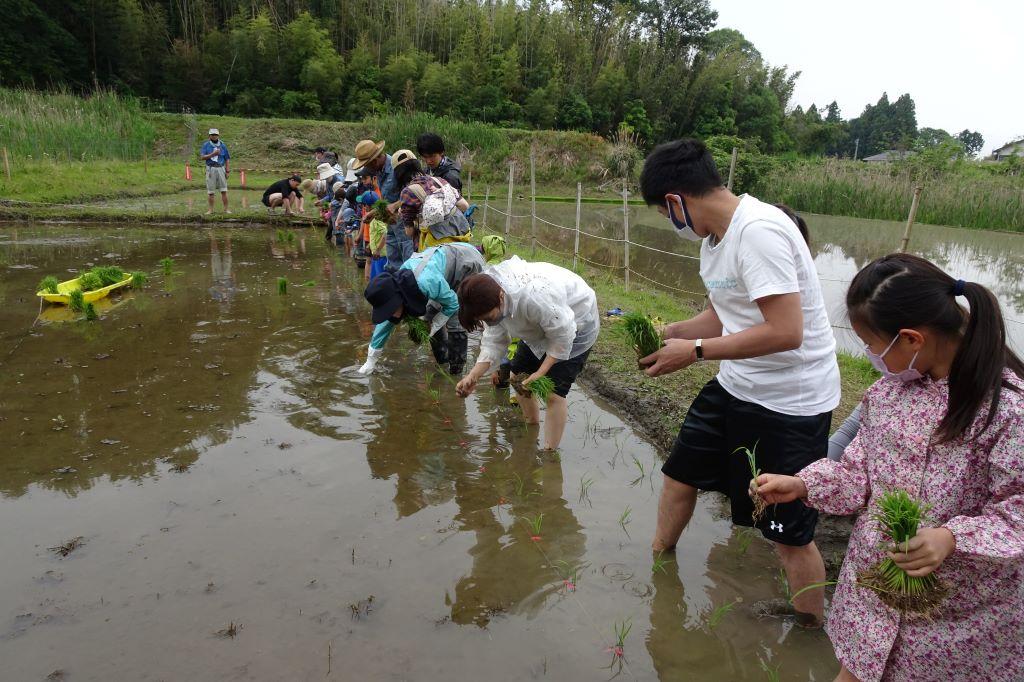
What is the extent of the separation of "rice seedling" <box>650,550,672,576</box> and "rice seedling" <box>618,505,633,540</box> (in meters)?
0.27

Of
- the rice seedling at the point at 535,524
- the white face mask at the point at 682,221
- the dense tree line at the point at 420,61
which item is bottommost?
the rice seedling at the point at 535,524

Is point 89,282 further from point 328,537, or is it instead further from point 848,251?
point 848,251

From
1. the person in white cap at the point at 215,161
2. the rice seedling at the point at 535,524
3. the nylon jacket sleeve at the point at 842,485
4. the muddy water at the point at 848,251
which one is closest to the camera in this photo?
the nylon jacket sleeve at the point at 842,485

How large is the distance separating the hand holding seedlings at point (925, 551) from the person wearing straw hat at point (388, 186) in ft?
17.7

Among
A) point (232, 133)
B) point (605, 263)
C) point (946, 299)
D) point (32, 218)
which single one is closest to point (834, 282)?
point (605, 263)

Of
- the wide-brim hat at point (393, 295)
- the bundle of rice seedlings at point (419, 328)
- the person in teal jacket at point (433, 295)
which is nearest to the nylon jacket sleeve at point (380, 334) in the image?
the person in teal jacket at point (433, 295)

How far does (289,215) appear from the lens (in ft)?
46.2

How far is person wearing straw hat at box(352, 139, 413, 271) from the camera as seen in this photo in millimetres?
6527

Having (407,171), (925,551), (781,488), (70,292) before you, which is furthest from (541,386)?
(70,292)

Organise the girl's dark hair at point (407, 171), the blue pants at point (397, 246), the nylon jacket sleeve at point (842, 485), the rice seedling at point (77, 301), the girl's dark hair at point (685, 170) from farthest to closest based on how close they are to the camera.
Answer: the rice seedling at point (77, 301) < the blue pants at point (397, 246) < the girl's dark hair at point (407, 171) < the girl's dark hair at point (685, 170) < the nylon jacket sleeve at point (842, 485)

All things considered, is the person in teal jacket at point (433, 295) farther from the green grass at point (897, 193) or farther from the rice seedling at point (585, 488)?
the green grass at point (897, 193)

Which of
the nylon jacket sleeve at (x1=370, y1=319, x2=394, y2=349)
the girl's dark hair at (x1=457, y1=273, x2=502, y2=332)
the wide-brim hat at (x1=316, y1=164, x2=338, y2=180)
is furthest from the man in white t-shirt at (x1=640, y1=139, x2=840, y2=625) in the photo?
the wide-brim hat at (x1=316, y1=164, x2=338, y2=180)

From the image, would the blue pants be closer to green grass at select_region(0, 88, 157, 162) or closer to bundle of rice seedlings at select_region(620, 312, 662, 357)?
bundle of rice seedlings at select_region(620, 312, 662, 357)

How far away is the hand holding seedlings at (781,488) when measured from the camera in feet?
6.07
